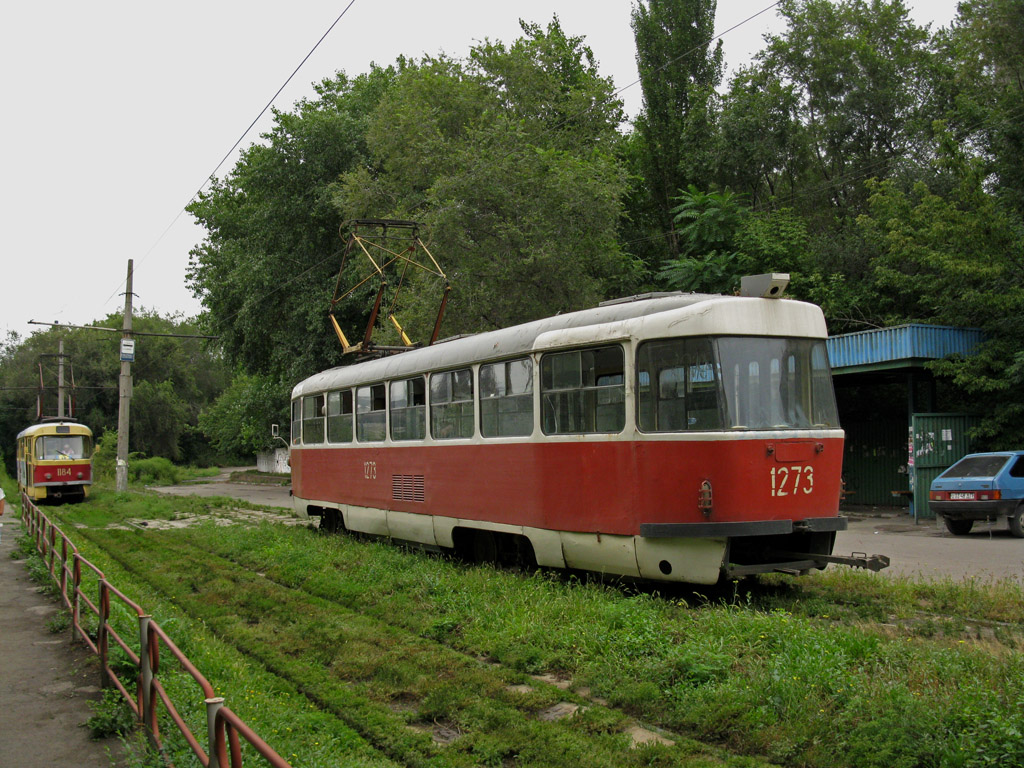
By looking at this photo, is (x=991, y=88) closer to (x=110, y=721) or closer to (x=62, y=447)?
(x=110, y=721)

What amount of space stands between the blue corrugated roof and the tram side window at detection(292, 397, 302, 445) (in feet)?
38.7

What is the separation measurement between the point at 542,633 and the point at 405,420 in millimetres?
6770

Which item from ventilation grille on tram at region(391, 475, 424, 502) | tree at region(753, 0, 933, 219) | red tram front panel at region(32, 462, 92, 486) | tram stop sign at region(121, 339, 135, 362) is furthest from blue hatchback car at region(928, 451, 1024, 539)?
red tram front panel at region(32, 462, 92, 486)

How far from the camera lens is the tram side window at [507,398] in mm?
11172

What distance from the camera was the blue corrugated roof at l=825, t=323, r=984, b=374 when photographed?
70.5 feet

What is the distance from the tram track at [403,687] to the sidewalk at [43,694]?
1.38 m

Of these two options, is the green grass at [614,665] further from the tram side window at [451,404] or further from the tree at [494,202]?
the tree at [494,202]

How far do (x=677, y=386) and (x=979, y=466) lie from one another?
11.4 meters

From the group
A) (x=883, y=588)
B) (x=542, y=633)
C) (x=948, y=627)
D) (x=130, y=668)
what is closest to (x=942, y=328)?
(x=883, y=588)

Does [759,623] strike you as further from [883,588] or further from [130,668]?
[130,668]

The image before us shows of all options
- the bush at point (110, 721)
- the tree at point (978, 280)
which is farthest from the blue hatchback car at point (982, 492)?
the bush at point (110, 721)

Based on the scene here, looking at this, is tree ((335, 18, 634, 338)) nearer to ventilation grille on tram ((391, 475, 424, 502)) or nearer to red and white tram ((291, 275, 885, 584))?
ventilation grille on tram ((391, 475, 424, 502))

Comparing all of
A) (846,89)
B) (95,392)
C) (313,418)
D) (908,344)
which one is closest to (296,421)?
(313,418)

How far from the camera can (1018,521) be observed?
1727cm
